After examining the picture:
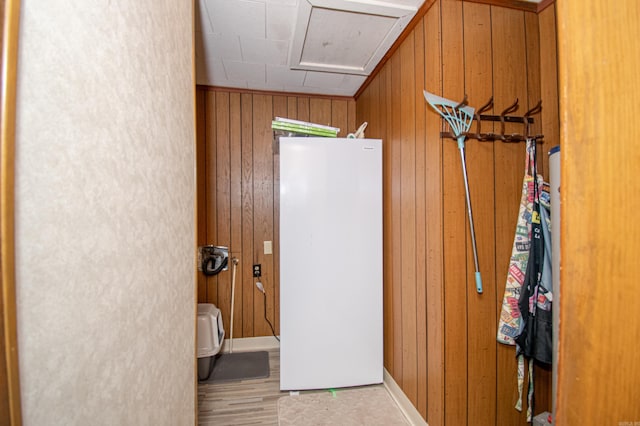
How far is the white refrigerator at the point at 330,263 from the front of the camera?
1804 mm

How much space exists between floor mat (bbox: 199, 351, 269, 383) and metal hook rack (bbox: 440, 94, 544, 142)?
2174mm

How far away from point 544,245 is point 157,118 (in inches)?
65.9

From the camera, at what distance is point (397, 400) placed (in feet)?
5.57

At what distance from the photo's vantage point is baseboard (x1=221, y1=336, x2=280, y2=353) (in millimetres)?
2356

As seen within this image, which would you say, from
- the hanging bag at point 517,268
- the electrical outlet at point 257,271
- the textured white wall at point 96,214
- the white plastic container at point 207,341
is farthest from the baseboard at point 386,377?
the textured white wall at point 96,214

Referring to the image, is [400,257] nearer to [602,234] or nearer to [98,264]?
[602,234]

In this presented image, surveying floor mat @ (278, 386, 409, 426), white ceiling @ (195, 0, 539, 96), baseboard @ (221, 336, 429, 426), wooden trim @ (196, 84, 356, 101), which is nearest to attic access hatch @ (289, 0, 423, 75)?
white ceiling @ (195, 0, 539, 96)

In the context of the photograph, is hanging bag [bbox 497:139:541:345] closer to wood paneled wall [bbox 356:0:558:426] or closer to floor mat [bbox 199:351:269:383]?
wood paneled wall [bbox 356:0:558:426]

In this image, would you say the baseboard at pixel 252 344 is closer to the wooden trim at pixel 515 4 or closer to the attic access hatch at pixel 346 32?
the attic access hatch at pixel 346 32

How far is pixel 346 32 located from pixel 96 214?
1.70 m

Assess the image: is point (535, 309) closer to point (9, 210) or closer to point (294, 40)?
point (9, 210)

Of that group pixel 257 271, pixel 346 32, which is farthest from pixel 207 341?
pixel 346 32

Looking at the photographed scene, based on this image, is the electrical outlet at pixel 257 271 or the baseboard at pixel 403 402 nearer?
the baseboard at pixel 403 402

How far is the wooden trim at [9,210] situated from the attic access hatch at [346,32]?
1389 millimetres
